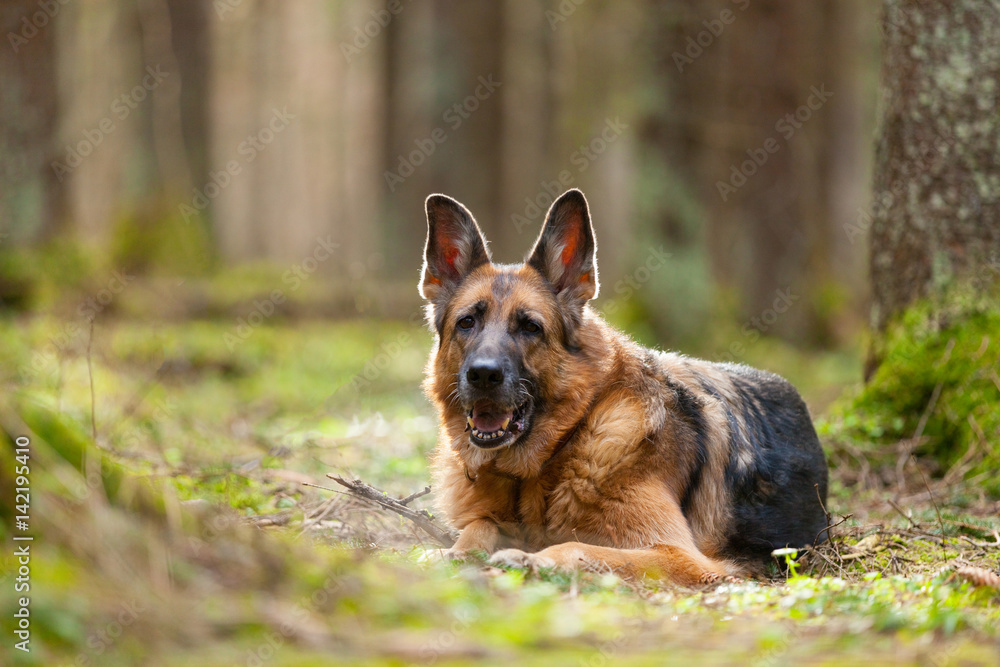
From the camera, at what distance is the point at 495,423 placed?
5715mm

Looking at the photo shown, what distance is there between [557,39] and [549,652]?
71.6 feet

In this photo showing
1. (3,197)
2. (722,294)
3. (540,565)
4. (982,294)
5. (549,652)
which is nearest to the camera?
(549,652)

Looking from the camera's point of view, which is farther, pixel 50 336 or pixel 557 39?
pixel 557 39

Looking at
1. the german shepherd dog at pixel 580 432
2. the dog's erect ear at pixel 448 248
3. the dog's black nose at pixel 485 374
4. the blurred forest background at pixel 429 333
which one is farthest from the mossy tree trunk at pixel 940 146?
the dog's black nose at pixel 485 374

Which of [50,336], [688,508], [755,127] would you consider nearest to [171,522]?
[688,508]

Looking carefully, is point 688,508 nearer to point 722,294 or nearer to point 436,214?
point 436,214

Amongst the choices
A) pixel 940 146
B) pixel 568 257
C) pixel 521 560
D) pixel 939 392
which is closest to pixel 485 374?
pixel 568 257

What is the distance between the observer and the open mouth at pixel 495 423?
223 inches

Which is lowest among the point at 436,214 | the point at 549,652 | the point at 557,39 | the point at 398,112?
the point at 549,652

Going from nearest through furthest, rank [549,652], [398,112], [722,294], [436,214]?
[549,652] → [436,214] → [722,294] → [398,112]

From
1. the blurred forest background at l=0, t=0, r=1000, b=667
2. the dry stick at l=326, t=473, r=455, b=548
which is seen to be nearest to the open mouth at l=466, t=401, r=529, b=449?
the dry stick at l=326, t=473, r=455, b=548

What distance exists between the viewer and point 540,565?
465cm

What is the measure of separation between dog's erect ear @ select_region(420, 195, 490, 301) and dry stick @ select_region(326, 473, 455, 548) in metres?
1.61

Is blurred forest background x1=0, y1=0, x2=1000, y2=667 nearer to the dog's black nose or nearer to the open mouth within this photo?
the open mouth
